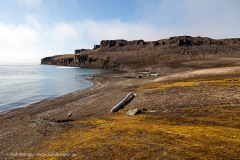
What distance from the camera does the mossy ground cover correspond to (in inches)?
561

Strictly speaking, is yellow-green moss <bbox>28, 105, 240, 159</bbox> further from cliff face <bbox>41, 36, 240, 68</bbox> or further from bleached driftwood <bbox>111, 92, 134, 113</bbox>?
cliff face <bbox>41, 36, 240, 68</bbox>

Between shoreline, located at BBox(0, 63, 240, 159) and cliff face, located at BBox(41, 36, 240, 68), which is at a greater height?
cliff face, located at BBox(41, 36, 240, 68)

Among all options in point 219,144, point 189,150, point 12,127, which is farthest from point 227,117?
point 12,127

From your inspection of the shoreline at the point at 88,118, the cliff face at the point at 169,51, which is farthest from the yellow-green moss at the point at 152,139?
the cliff face at the point at 169,51

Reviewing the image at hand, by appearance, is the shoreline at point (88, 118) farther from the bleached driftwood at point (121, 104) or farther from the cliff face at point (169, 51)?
the cliff face at point (169, 51)

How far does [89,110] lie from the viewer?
1137 inches

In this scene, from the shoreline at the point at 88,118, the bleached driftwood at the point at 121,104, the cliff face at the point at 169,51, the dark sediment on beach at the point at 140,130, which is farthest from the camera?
the cliff face at the point at 169,51

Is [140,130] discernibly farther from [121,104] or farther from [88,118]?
[121,104]

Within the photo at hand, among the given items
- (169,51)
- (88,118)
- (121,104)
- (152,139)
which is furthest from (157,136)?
→ (169,51)

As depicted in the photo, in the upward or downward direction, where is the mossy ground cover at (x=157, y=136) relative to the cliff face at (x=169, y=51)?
downward

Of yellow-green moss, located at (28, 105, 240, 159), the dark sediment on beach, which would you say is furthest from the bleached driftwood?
yellow-green moss, located at (28, 105, 240, 159)

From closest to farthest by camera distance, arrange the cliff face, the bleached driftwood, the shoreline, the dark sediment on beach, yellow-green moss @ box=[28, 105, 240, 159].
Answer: yellow-green moss @ box=[28, 105, 240, 159] < the dark sediment on beach < the shoreline < the bleached driftwood < the cliff face

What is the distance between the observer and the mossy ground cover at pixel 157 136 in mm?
14250

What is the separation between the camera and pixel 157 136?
17000 millimetres
